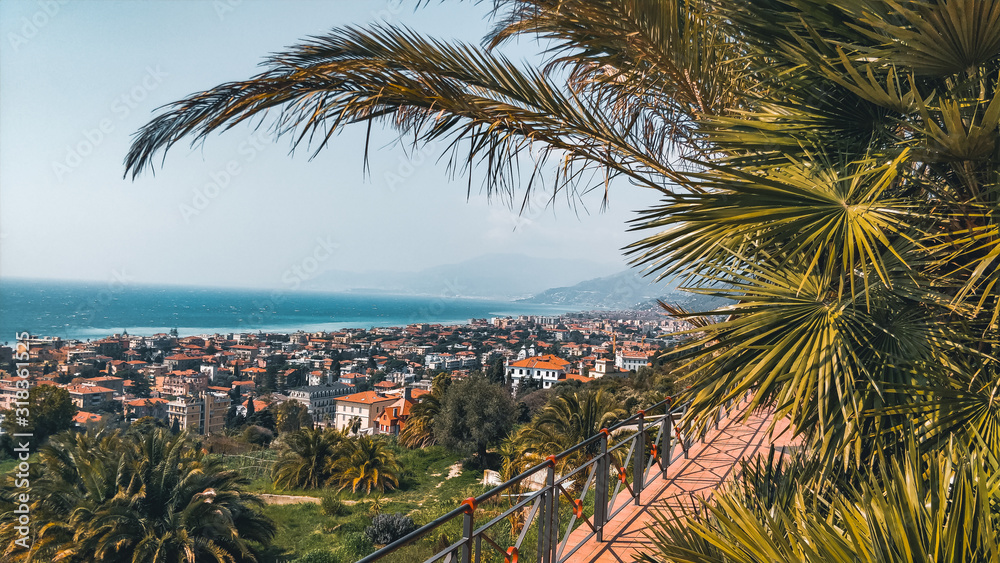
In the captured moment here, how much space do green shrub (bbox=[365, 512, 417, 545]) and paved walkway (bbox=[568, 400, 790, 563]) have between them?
10051 mm

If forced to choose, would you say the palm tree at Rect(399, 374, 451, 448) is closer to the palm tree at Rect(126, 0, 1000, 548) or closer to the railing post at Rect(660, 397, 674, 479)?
the railing post at Rect(660, 397, 674, 479)

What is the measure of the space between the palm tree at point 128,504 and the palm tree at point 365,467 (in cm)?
885

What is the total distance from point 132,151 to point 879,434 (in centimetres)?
327

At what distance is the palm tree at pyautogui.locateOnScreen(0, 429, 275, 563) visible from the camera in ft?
34.7

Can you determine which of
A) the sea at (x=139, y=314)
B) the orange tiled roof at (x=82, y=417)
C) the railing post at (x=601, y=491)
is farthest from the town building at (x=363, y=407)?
the railing post at (x=601, y=491)

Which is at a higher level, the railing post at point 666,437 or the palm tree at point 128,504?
the railing post at point 666,437

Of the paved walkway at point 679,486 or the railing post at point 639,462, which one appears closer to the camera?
the paved walkway at point 679,486

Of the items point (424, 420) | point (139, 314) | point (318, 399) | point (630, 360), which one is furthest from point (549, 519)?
point (139, 314)

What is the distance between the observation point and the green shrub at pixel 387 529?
15062 mm

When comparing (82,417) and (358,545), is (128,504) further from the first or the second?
(82,417)

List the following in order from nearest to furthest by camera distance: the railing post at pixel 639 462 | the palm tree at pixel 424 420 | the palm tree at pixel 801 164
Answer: the palm tree at pixel 801 164
the railing post at pixel 639 462
the palm tree at pixel 424 420

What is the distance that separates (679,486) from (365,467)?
59.2ft

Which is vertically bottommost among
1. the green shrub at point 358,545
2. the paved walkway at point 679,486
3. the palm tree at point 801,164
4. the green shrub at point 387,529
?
the green shrub at point 358,545

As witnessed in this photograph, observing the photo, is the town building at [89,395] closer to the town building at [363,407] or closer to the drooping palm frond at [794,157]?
the town building at [363,407]
